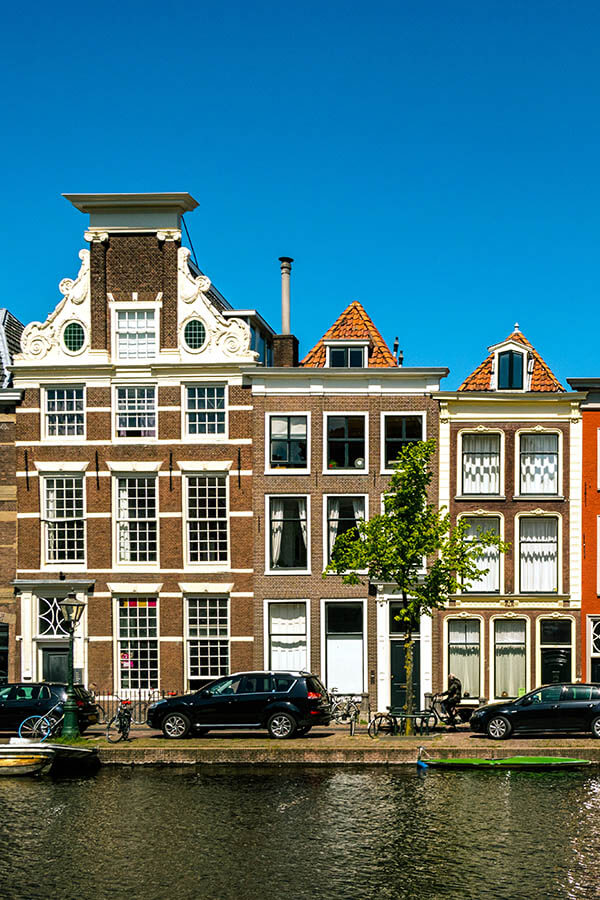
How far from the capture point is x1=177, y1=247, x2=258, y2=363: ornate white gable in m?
38.9

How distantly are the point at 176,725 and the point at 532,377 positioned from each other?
17.4 meters

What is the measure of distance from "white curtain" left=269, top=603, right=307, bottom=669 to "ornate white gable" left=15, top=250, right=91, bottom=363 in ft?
37.4

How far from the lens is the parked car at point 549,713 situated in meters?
30.3

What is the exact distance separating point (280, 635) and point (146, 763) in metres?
9.93

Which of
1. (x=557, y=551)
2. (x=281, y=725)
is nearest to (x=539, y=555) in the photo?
(x=557, y=551)

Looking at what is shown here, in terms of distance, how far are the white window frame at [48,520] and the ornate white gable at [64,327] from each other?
401cm

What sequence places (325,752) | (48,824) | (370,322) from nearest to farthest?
(48,824)
(325,752)
(370,322)

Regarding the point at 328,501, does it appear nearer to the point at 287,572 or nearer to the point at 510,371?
the point at 287,572

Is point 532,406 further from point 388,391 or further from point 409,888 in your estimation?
point 409,888

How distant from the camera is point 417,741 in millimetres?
29734

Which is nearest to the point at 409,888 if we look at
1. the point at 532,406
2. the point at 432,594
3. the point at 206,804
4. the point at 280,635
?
the point at 206,804

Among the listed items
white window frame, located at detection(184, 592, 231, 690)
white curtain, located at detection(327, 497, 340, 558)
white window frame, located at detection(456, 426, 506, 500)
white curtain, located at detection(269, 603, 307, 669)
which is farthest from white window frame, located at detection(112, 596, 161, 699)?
white window frame, located at detection(456, 426, 506, 500)

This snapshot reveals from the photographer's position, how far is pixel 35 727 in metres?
A: 31.4

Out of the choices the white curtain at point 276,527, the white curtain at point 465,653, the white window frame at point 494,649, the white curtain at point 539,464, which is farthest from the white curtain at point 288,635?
the white curtain at point 539,464
